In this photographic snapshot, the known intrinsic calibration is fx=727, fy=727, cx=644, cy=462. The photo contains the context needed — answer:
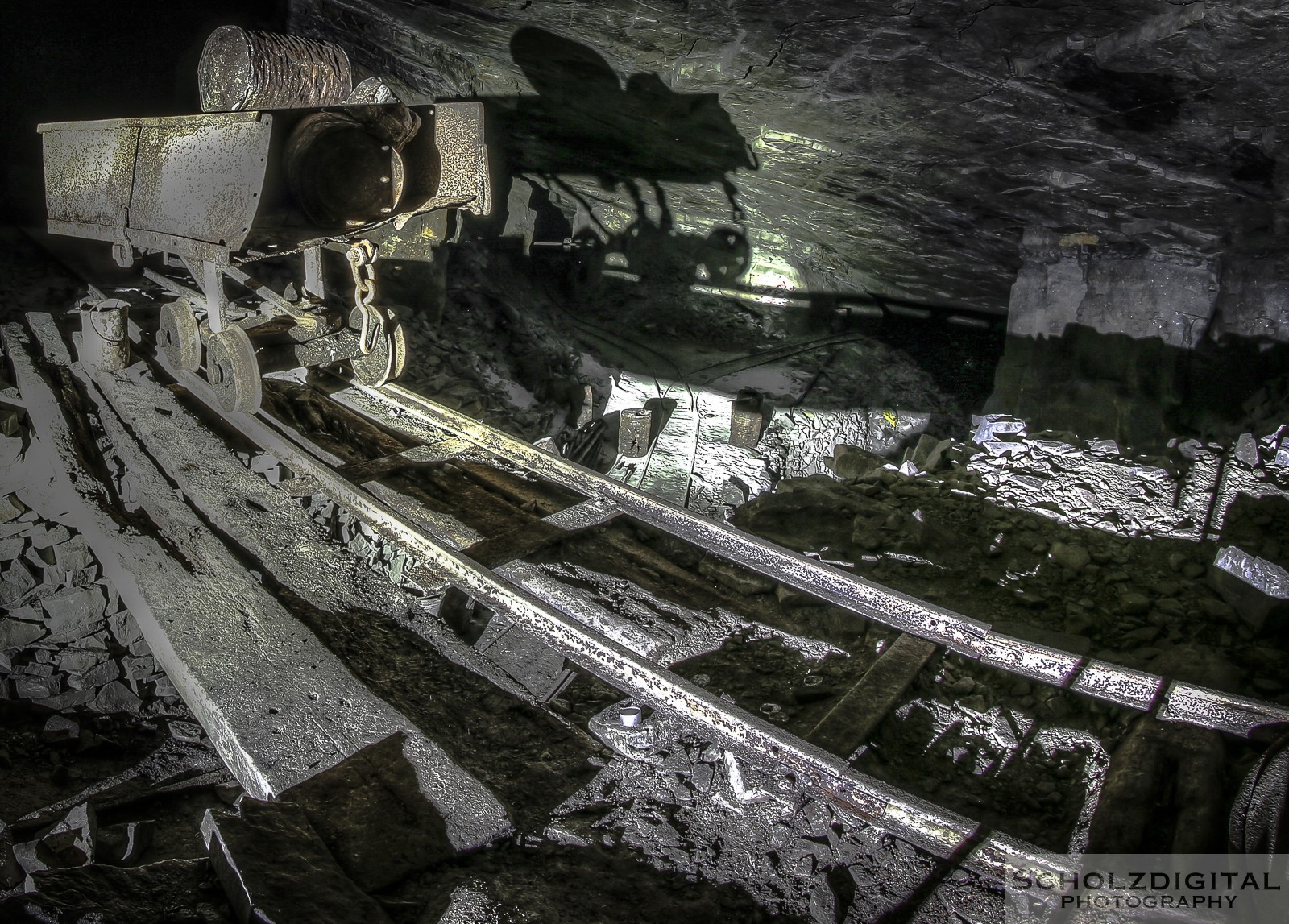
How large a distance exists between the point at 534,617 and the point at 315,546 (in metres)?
1.52

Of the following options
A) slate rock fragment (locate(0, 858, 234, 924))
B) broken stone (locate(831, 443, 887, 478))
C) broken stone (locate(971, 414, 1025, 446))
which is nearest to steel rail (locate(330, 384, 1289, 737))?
slate rock fragment (locate(0, 858, 234, 924))

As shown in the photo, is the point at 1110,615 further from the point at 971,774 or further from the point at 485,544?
the point at 485,544

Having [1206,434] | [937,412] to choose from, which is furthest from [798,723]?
[937,412]

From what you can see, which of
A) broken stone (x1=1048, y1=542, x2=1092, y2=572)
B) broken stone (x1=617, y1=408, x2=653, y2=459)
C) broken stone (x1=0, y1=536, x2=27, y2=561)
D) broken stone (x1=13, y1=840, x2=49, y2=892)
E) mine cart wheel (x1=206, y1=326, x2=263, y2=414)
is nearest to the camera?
broken stone (x1=13, y1=840, x2=49, y2=892)

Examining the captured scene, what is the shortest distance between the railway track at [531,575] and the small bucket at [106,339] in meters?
0.12

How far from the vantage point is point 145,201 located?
4.51 metres

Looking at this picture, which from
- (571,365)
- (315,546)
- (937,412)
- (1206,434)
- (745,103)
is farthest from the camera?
(571,365)

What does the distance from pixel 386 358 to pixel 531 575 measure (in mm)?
2485

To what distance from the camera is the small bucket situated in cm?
499

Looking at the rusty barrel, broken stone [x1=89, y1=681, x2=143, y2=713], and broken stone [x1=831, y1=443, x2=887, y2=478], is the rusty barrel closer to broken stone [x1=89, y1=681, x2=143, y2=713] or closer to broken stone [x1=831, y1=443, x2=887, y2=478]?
broken stone [x1=89, y1=681, x2=143, y2=713]

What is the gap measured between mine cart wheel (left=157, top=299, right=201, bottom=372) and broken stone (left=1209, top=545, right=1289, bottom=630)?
245 inches

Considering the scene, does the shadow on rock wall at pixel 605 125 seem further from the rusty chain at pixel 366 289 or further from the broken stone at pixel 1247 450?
the broken stone at pixel 1247 450

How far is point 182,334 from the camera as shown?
4.93 m

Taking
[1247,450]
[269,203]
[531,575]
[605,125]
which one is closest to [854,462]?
[1247,450]
